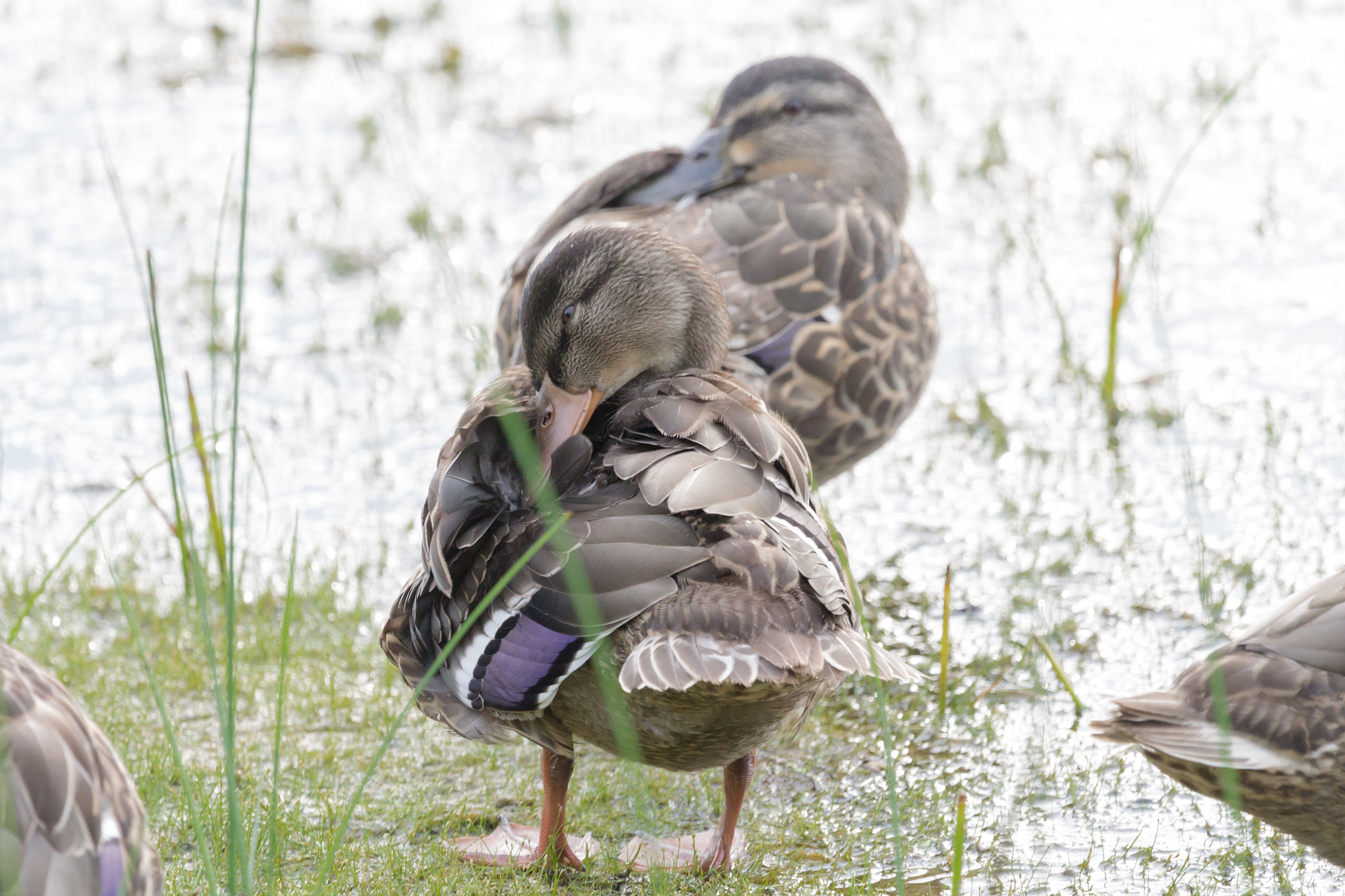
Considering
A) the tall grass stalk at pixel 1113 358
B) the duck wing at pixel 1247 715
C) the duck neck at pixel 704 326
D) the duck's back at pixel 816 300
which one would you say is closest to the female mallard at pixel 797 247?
the duck's back at pixel 816 300

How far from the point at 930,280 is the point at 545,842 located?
4.45 meters

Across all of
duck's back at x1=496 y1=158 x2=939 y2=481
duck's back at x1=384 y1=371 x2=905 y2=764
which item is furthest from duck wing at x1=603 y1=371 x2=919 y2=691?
duck's back at x1=496 y1=158 x2=939 y2=481

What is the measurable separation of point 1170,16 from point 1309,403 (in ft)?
17.4

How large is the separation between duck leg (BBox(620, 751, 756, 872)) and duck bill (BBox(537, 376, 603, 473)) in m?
0.89

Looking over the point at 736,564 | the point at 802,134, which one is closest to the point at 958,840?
the point at 736,564

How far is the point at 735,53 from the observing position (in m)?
10.3

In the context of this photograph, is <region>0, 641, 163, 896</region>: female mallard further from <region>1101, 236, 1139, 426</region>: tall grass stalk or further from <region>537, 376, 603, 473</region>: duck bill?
<region>1101, 236, 1139, 426</region>: tall grass stalk

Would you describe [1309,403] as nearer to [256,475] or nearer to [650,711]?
[650,711]

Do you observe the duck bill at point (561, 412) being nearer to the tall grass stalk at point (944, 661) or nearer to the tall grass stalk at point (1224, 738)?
the tall grass stalk at point (944, 661)

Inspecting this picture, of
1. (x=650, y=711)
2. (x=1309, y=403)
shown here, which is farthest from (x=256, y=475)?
(x=1309, y=403)

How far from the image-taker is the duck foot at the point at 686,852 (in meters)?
3.48

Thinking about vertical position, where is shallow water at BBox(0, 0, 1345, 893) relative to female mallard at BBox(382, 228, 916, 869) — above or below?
above

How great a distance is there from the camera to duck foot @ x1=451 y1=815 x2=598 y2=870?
3525mm

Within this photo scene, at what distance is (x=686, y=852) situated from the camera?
3.57m
